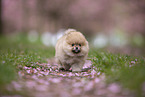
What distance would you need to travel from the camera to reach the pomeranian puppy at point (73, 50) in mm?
5652

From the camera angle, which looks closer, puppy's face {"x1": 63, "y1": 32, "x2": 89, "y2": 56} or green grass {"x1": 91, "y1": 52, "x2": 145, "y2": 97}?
green grass {"x1": 91, "y1": 52, "x2": 145, "y2": 97}

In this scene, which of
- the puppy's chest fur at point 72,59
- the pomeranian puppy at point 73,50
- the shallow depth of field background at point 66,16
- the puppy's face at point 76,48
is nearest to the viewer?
the puppy's face at point 76,48

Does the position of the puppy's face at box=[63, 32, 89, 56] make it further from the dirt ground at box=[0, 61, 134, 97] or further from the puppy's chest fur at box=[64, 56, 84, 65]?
the dirt ground at box=[0, 61, 134, 97]

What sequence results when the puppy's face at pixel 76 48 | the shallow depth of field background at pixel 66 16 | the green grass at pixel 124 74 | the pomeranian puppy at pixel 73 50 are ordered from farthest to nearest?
the shallow depth of field background at pixel 66 16 → the pomeranian puppy at pixel 73 50 → the puppy's face at pixel 76 48 → the green grass at pixel 124 74

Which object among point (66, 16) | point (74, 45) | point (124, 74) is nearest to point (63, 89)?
point (124, 74)

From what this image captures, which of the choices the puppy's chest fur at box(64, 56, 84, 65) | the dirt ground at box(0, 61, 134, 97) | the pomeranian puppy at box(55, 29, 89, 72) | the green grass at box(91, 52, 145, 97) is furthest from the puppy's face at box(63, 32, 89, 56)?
the dirt ground at box(0, 61, 134, 97)

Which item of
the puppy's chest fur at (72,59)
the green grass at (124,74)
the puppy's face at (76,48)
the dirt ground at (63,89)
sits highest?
the puppy's face at (76,48)

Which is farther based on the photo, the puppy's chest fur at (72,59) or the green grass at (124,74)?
the puppy's chest fur at (72,59)

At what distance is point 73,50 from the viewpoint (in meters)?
5.62

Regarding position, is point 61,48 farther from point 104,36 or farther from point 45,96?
point 104,36

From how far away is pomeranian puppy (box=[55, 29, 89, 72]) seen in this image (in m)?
5.65

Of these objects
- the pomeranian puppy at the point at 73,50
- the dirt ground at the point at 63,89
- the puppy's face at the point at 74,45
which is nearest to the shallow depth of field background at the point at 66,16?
the pomeranian puppy at the point at 73,50

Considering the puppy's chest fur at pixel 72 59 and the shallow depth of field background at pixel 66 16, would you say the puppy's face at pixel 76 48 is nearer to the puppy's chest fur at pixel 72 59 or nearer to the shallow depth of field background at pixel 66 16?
the puppy's chest fur at pixel 72 59

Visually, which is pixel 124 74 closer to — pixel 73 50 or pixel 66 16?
pixel 73 50
